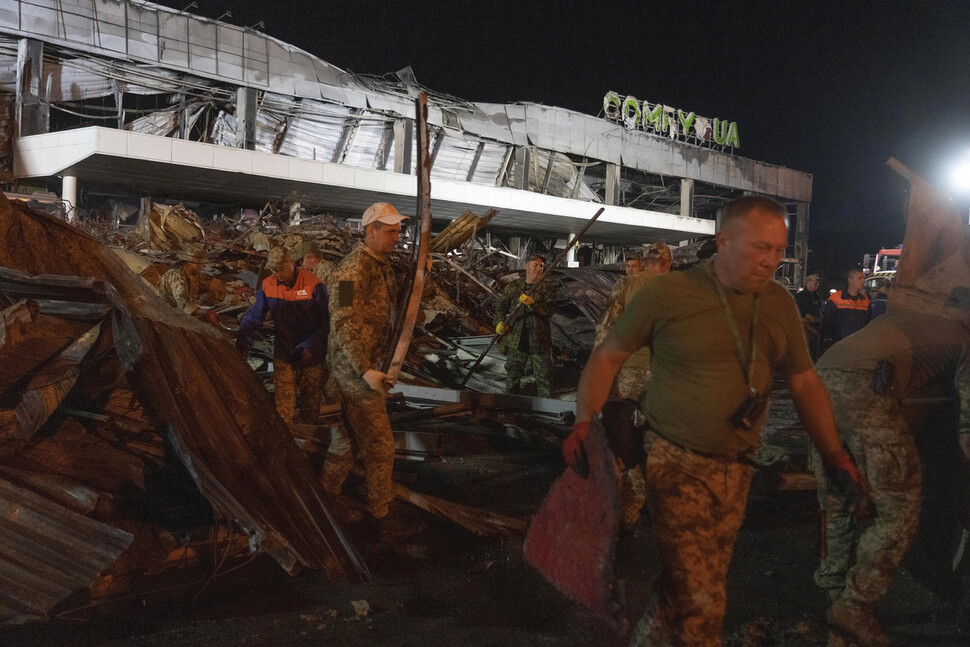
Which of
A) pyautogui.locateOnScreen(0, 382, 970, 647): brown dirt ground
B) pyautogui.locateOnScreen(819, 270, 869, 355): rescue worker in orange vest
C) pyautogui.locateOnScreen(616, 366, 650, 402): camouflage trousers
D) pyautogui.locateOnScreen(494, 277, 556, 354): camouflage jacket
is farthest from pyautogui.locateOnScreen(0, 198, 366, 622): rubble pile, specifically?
pyautogui.locateOnScreen(819, 270, 869, 355): rescue worker in orange vest

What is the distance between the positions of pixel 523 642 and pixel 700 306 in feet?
6.11

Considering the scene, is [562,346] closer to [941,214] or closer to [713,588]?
[941,214]

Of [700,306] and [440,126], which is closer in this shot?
[700,306]

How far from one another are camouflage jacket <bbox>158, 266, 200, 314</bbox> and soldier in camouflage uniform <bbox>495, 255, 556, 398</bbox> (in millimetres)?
3848

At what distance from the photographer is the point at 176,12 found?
19031mm

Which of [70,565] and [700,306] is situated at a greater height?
[700,306]

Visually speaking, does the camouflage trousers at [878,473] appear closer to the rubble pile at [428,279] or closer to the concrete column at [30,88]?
the rubble pile at [428,279]

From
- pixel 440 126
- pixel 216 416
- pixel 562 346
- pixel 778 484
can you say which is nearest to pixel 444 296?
pixel 562 346

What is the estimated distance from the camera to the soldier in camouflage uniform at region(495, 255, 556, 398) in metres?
8.43

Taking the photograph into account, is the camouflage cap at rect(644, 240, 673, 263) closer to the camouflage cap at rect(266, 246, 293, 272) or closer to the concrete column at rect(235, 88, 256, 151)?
the camouflage cap at rect(266, 246, 293, 272)

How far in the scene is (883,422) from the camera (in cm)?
330

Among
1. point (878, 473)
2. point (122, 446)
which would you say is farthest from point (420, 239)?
point (878, 473)

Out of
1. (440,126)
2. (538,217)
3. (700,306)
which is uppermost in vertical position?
(440,126)

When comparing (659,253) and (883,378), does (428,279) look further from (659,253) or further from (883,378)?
(883,378)
